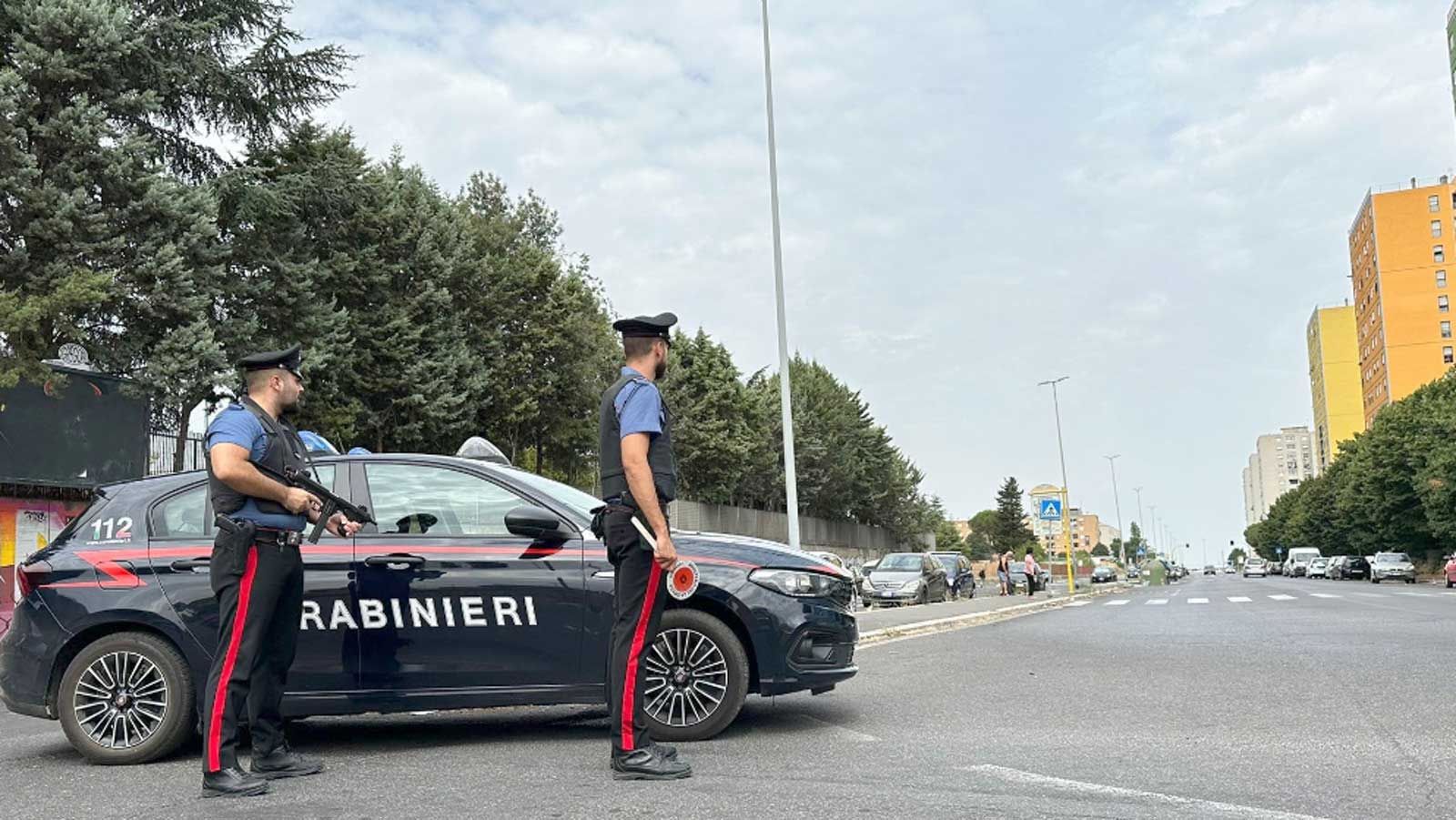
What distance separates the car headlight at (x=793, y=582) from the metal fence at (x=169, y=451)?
20775 mm

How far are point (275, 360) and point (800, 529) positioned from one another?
5397cm

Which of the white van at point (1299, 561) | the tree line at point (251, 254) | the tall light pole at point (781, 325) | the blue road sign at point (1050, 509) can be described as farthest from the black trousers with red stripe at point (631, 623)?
the white van at point (1299, 561)

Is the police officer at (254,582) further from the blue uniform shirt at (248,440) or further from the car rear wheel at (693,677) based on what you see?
the car rear wheel at (693,677)

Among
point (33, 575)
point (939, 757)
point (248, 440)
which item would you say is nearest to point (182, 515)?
point (33, 575)

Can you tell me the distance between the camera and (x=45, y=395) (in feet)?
71.1

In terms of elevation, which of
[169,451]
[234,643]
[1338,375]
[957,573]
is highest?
[1338,375]

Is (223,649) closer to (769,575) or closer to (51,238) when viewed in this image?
(769,575)

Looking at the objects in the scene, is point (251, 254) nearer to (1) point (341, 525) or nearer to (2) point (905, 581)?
(2) point (905, 581)

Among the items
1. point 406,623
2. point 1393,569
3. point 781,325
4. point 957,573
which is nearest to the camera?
point 406,623

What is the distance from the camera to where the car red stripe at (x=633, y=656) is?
510 centimetres

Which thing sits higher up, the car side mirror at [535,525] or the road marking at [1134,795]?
the car side mirror at [535,525]

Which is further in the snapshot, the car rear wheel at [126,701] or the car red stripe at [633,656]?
the car rear wheel at [126,701]

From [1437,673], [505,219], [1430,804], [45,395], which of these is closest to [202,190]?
[45,395]

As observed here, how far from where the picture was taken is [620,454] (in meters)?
5.20
